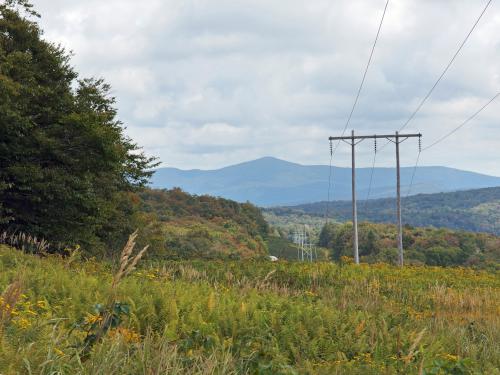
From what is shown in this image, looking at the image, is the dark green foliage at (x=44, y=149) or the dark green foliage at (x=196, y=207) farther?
the dark green foliage at (x=196, y=207)

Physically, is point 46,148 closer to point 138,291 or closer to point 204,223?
point 138,291

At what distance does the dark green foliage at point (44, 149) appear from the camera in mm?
21797

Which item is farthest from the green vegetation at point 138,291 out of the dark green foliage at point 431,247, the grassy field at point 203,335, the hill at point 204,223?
the dark green foliage at point 431,247

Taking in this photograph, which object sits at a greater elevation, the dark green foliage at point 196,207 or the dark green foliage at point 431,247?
the dark green foliage at point 196,207

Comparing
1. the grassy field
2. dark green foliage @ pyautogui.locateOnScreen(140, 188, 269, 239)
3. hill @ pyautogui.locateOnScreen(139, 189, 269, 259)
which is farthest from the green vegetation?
dark green foliage @ pyautogui.locateOnScreen(140, 188, 269, 239)

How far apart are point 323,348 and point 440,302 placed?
26.7 feet

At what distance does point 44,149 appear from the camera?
75.2 feet

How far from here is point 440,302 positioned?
13.5m

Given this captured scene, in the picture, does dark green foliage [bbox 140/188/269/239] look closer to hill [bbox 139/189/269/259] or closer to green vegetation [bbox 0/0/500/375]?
hill [bbox 139/189/269/259]

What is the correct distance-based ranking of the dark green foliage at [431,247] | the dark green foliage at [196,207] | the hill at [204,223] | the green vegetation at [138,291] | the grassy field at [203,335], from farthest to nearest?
the dark green foliage at [196,207]
the dark green foliage at [431,247]
the hill at [204,223]
the green vegetation at [138,291]
the grassy field at [203,335]

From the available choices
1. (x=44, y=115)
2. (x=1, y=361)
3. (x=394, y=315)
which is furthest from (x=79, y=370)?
(x=44, y=115)

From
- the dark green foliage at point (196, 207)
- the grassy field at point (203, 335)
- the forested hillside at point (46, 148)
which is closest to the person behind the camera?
the grassy field at point (203, 335)

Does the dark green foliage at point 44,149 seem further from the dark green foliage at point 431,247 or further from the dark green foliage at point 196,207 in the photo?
the dark green foliage at point 196,207

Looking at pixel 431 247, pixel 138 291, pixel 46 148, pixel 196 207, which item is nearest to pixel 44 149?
pixel 46 148
